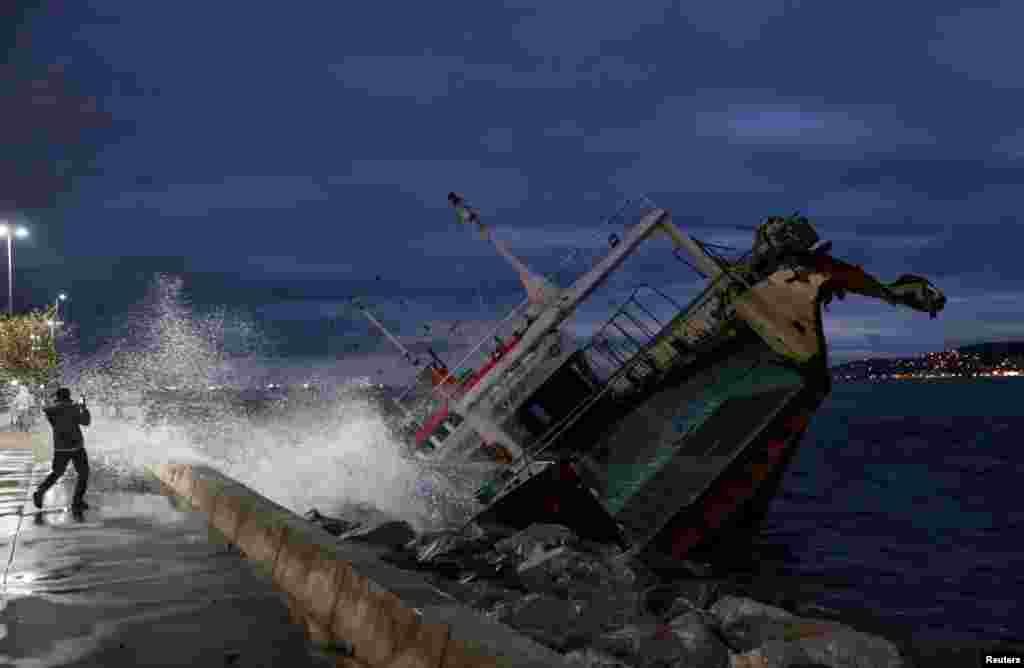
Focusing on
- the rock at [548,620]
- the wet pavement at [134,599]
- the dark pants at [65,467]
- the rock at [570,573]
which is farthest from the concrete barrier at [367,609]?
the dark pants at [65,467]

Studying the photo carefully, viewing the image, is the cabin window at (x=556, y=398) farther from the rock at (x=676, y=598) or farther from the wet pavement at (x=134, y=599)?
the wet pavement at (x=134, y=599)

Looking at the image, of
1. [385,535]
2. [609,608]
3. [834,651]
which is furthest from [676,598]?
[385,535]

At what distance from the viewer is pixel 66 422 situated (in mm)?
14344

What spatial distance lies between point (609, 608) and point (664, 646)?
72.5 inches

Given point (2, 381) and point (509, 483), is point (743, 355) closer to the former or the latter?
point (509, 483)

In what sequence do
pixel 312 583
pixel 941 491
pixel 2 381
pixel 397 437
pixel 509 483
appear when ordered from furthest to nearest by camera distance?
pixel 2 381 → pixel 941 491 → pixel 397 437 → pixel 509 483 → pixel 312 583

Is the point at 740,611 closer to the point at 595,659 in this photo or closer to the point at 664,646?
the point at 664,646

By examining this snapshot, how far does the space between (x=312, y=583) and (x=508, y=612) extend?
2.50 m

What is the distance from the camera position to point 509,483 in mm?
16906

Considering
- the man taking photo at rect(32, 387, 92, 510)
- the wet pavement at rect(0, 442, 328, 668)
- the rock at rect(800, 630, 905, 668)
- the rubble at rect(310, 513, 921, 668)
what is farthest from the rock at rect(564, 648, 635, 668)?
the man taking photo at rect(32, 387, 92, 510)

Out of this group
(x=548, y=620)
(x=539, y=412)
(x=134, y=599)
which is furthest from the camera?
(x=539, y=412)

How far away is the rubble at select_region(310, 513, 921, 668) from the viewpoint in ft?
29.2

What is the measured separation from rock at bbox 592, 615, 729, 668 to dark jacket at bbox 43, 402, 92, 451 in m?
9.04

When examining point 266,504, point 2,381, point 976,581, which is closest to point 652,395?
point 976,581
